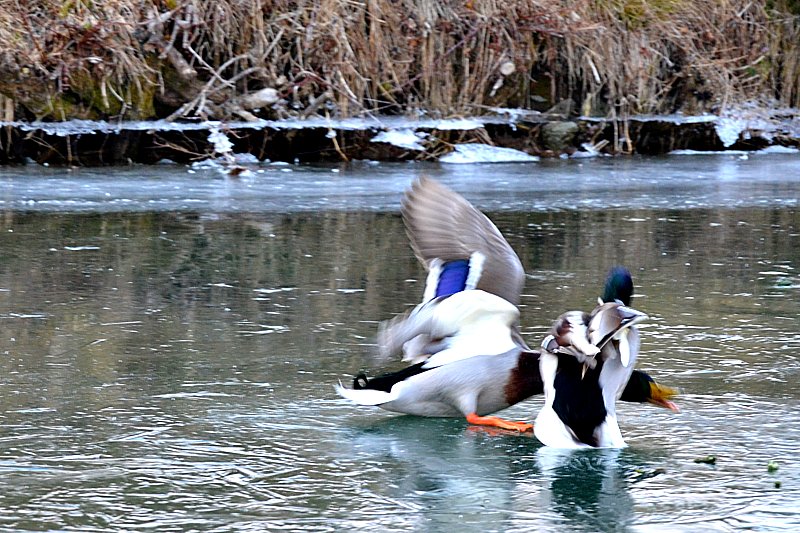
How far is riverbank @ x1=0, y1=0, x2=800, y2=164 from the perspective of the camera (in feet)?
36.5

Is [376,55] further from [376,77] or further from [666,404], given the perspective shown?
[666,404]

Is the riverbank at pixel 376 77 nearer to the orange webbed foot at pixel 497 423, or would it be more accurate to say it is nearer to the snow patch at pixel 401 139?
the snow patch at pixel 401 139

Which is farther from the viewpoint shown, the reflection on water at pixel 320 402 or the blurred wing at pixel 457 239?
the blurred wing at pixel 457 239

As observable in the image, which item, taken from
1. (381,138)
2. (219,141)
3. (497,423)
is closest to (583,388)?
(497,423)

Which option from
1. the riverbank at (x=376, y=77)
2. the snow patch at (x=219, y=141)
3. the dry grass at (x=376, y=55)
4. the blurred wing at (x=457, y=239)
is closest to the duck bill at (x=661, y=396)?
the blurred wing at (x=457, y=239)

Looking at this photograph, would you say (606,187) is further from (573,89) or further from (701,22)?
(701,22)

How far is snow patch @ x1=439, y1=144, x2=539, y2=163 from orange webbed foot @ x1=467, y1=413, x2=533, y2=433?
850 cm

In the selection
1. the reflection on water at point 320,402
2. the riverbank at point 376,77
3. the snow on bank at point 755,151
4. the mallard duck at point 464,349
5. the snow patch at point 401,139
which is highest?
the riverbank at point 376,77

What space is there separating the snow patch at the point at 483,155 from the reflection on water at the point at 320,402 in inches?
207

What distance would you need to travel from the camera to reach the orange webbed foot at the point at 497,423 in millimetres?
3398

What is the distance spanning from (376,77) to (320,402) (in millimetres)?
8811

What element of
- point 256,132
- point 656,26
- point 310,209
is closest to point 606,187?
point 310,209

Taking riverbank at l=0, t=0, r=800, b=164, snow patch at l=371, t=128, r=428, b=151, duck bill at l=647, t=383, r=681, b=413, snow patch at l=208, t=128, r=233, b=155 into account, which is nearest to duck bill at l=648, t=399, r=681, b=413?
duck bill at l=647, t=383, r=681, b=413

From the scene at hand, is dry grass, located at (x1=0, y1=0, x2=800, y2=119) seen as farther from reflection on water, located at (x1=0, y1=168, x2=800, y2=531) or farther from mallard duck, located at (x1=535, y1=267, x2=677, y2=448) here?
mallard duck, located at (x1=535, y1=267, x2=677, y2=448)
